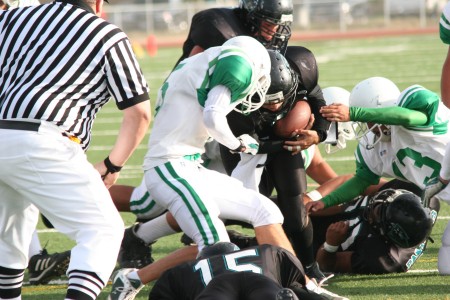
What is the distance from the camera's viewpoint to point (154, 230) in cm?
519

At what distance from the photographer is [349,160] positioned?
27.5 ft

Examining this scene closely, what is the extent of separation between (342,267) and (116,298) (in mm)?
1298

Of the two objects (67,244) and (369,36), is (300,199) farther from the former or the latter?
(369,36)

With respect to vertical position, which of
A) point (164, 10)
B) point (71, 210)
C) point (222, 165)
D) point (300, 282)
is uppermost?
point (71, 210)

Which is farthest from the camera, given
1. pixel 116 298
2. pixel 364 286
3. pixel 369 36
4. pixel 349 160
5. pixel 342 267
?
pixel 369 36

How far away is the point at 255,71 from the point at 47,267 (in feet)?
5.24

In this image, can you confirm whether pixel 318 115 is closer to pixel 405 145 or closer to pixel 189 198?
pixel 405 145

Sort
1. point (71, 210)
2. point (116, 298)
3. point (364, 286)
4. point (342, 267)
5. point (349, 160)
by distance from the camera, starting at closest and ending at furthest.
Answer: point (71, 210) < point (116, 298) < point (364, 286) < point (342, 267) < point (349, 160)

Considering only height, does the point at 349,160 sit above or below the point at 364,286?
below

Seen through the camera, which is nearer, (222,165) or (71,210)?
(71,210)

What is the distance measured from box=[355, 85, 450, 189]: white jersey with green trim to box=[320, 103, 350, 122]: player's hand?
1.10 feet

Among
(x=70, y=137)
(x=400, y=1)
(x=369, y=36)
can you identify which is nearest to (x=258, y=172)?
(x=70, y=137)

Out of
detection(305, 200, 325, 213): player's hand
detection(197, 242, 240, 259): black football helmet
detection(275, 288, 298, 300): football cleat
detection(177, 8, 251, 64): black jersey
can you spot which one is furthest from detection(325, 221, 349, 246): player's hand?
detection(275, 288, 298, 300): football cleat

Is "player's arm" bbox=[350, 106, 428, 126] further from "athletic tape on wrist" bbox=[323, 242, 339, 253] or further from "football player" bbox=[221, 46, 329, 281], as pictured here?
"athletic tape on wrist" bbox=[323, 242, 339, 253]
